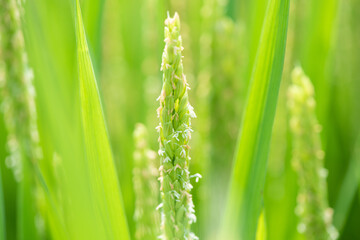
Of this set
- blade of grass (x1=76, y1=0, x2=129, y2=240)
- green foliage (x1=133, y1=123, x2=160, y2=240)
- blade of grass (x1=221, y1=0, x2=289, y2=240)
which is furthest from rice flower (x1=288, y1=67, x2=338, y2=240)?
blade of grass (x1=76, y1=0, x2=129, y2=240)

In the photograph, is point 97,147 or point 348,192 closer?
point 97,147

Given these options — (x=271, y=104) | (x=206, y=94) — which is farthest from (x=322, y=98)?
(x=271, y=104)

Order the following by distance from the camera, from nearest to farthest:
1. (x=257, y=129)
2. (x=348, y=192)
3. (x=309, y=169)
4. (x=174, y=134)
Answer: (x=174, y=134), (x=257, y=129), (x=309, y=169), (x=348, y=192)

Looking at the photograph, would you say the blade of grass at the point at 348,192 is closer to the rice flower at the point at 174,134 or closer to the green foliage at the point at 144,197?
the green foliage at the point at 144,197

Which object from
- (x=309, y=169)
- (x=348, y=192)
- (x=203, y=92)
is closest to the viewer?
(x=309, y=169)

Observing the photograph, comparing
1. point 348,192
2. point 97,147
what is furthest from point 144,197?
point 348,192

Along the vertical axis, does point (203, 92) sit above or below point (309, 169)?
above

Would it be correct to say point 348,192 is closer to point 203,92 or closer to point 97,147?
point 203,92
